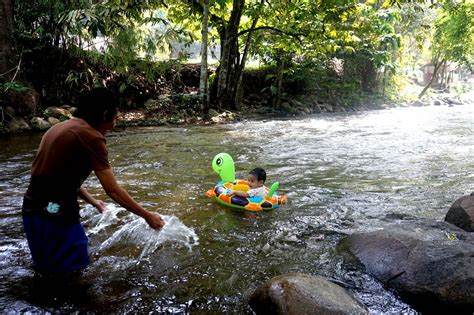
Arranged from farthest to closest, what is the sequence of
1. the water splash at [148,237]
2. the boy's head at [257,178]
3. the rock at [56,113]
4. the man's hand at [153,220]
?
the rock at [56,113], the boy's head at [257,178], the water splash at [148,237], the man's hand at [153,220]

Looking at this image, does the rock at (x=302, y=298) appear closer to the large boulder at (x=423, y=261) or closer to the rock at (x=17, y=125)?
the large boulder at (x=423, y=261)

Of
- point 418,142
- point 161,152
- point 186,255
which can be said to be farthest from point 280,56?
point 186,255

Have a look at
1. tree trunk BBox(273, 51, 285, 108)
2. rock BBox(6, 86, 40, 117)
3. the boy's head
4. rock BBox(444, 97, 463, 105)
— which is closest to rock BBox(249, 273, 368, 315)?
the boy's head

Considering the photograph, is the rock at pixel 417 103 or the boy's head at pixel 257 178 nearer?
the boy's head at pixel 257 178

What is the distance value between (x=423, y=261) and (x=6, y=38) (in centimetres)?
1167

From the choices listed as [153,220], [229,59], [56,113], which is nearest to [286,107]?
[229,59]

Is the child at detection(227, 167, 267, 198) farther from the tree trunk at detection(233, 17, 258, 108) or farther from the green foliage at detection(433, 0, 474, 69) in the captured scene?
the green foliage at detection(433, 0, 474, 69)

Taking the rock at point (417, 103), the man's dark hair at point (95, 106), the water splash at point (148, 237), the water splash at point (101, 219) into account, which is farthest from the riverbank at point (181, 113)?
the man's dark hair at point (95, 106)

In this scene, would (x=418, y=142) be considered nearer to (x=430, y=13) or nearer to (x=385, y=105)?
(x=385, y=105)

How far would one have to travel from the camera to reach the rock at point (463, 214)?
13.7 ft

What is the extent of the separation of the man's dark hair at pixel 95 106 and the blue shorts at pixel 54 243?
30.3 inches

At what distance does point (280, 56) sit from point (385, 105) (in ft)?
31.1

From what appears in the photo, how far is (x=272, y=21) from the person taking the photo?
14844 mm

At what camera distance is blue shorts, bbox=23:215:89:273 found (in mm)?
2754
